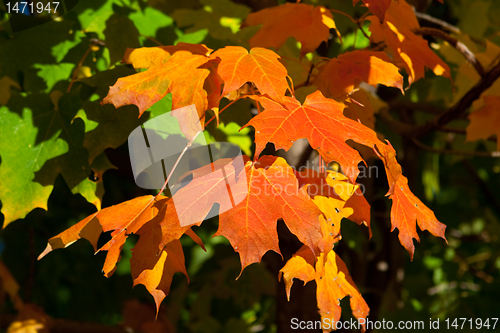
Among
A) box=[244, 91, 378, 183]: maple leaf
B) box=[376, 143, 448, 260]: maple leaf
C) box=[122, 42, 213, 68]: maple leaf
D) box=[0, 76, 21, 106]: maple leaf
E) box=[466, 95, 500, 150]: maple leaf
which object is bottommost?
box=[466, 95, 500, 150]: maple leaf

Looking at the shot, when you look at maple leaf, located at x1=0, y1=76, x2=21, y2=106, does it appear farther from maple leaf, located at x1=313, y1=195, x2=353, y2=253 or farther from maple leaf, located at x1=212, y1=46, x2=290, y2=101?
maple leaf, located at x1=313, y1=195, x2=353, y2=253

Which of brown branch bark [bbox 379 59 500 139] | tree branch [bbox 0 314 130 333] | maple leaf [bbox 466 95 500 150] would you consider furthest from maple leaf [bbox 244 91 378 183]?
tree branch [bbox 0 314 130 333]

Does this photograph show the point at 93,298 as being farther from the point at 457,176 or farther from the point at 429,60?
the point at 457,176

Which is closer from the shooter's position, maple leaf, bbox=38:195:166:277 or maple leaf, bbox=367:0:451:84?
maple leaf, bbox=38:195:166:277

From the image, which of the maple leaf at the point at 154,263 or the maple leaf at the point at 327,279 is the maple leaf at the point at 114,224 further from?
the maple leaf at the point at 327,279

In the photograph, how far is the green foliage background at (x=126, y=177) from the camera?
104 centimetres

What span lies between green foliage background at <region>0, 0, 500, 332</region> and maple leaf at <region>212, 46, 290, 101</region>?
12.7 inches

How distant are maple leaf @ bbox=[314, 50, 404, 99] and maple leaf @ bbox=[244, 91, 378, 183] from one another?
0.32ft

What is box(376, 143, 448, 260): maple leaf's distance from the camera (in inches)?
26.4

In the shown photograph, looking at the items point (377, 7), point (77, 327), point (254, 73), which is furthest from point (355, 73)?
point (77, 327)

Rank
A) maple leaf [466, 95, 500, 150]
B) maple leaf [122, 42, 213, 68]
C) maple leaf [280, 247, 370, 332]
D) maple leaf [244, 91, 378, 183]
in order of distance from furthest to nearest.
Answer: maple leaf [466, 95, 500, 150] < maple leaf [122, 42, 213, 68] < maple leaf [280, 247, 370, 332] < maple leaf [244, 91, 378, 183]

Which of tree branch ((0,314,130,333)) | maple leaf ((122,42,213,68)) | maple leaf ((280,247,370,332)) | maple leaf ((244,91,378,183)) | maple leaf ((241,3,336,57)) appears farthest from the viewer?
tree branch ((0,314,130,333))

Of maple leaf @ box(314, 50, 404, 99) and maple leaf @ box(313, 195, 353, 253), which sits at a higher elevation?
maple leaf @ box(314, 50, 404, 99)

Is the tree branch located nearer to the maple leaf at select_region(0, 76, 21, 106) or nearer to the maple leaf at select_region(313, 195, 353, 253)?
the maple leaf at select_region(0, 76, 21, 106)
